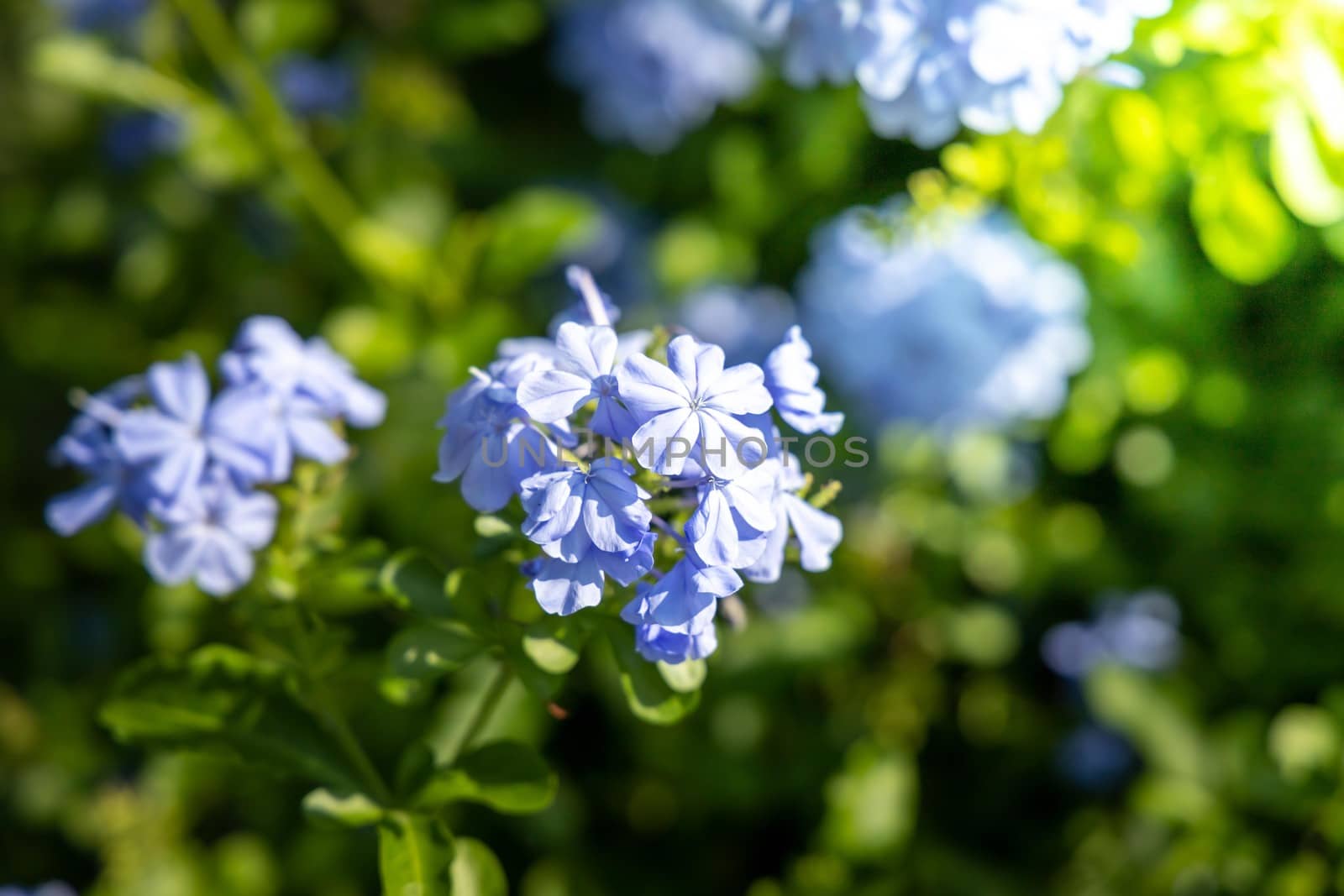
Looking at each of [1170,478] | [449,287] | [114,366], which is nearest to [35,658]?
[114,366]

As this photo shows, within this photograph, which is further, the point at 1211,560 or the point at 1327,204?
the point at 1211,560

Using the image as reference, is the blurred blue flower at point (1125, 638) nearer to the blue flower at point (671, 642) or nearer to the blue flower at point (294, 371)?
the blue flower at point (671, 642)

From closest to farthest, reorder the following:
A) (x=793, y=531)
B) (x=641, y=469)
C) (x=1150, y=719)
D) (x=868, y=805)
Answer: (x=641, y=469), (x=793, y=531), (x=868, y=805), (x=1150, y=719)

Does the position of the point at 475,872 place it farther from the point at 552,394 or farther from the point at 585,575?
the point at 552,394

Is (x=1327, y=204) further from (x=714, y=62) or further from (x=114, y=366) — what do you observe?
(x=114, y=366)

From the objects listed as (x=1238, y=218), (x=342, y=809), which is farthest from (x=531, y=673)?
(x=1238, y=218)
